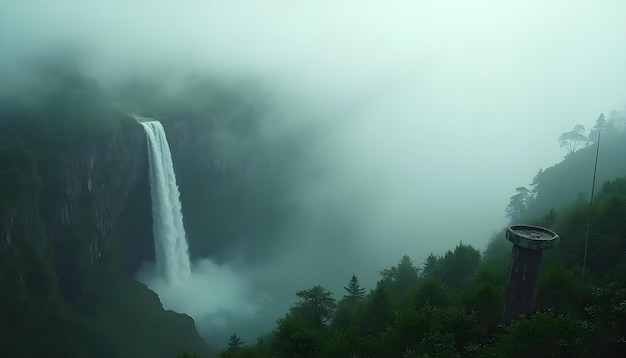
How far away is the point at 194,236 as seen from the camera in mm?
102000

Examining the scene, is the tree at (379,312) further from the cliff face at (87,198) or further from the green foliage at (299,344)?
the cliff face at (87,198)

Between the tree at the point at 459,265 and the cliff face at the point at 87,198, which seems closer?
the tree at the point at 459,265

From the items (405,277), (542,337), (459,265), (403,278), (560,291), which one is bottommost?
(542,337)

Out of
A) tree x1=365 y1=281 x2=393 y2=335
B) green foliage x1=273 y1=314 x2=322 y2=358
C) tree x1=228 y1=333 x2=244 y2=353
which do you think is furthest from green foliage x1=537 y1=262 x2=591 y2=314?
tree x1=228 y1=333 x2=244 y2=353

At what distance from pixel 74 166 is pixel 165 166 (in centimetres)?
1678

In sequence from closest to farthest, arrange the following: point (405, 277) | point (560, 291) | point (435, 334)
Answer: point (435, 334), point (560, 291), point (405, 277)

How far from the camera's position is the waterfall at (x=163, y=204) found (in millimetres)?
81250

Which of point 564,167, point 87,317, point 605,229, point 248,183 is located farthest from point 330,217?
point 605,229

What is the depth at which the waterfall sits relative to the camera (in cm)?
8125

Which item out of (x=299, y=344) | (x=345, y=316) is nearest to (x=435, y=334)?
(x=299, y=344)

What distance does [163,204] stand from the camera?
82.2 metres

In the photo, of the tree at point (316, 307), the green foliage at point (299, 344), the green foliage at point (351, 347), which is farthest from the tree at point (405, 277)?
the green foliage at point (351, 347)

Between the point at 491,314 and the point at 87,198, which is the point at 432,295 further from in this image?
the point at 87,198

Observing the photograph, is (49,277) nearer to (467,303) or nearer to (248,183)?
(467,303)
